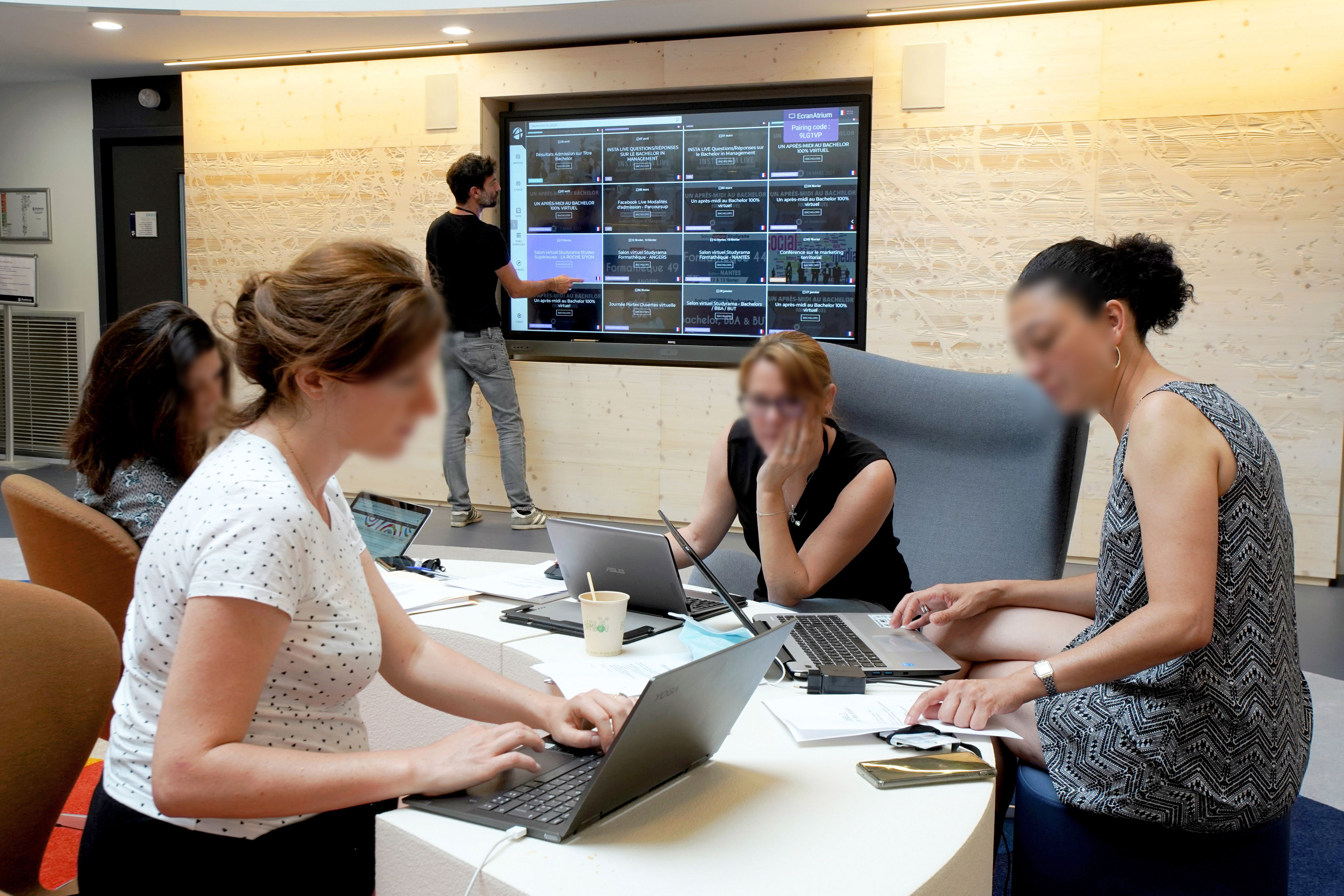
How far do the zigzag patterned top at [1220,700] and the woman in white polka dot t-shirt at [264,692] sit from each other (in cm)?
67

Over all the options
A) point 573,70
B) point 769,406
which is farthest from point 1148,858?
point 573,70

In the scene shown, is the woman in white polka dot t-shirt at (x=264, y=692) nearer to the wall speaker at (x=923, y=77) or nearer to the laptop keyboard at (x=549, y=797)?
Result: the laptop keyboard at (x=549, y=797)

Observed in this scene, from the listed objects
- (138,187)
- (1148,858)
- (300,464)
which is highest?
(138,187)

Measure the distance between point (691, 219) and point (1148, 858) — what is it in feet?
13.2

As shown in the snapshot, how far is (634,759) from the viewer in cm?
91

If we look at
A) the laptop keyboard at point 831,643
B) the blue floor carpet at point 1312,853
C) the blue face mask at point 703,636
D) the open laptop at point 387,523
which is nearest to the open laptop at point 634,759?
the laptop keyboard at point 831,643

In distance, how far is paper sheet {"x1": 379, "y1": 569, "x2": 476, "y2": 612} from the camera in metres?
1.76

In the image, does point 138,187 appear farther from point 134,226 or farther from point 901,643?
point 901,643

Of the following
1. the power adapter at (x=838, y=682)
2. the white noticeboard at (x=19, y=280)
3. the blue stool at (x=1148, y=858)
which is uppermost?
the white noticeboard at (x=19, y=280)

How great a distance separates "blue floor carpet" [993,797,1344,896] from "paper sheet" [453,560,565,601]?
924 mm

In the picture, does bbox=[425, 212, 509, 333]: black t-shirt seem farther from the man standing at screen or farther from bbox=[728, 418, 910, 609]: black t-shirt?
bbox=[728, 418, 910, 609]: black t-shirt

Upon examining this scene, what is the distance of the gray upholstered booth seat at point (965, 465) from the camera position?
2195mm

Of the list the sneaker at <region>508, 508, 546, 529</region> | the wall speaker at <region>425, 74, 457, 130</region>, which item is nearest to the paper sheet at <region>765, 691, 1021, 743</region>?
the sneaker at <region>508, 508, 546, 529</region>

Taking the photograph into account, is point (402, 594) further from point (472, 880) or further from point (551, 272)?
point (551, 272)
